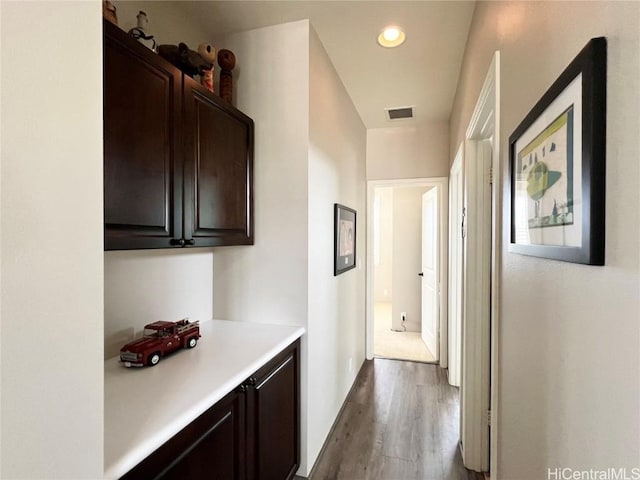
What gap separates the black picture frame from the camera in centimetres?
249

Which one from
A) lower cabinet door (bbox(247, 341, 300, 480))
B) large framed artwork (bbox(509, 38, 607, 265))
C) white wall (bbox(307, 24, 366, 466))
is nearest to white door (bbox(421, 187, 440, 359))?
white wall (bbox(307, 24, 366, 466))

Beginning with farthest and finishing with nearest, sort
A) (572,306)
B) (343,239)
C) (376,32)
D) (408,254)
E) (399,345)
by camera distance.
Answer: (408,254) < (399,345) < (343,239) < (376,32) < (572,306)

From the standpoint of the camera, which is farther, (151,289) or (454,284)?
(454,284)

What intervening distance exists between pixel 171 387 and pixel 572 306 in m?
1.25

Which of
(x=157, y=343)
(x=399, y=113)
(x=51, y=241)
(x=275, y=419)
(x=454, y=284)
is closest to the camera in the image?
(x=51, y=241)

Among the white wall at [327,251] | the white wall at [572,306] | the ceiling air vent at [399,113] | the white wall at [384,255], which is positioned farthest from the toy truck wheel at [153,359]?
the white wall at [384,255]

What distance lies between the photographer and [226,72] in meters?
1.89

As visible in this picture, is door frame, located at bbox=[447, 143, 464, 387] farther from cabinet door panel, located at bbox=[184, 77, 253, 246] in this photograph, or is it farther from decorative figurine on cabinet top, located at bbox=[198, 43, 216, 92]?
decorative figurine on cabinet top, located at bbox=[198, 43, 216, 92]

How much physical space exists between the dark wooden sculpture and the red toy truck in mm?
1266

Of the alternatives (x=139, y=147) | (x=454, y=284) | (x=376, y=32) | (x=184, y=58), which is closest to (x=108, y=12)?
(x=184, y=58)

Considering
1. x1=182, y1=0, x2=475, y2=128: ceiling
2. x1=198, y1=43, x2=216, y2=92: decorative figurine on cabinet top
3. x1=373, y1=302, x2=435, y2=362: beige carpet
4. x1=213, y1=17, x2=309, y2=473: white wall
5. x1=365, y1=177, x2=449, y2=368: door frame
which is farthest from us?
x1=373, y1=302, x2=435, y2=362: beige carpet

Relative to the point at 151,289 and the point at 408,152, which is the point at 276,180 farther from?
the point at 408,152

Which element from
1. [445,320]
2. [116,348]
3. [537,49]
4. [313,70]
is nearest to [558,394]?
[537,49]

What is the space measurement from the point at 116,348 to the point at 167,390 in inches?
18.8
